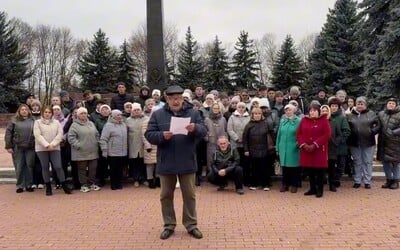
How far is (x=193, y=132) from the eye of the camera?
572cm

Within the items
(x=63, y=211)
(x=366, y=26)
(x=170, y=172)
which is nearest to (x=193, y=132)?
(x=170, y=172)

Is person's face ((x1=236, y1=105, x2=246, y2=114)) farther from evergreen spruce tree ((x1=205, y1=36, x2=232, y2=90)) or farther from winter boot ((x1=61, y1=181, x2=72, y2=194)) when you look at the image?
evergreen spruce tree ((x1=205, y1=36, x2=232, y2=90))

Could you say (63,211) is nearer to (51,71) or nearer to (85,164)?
(85,164)

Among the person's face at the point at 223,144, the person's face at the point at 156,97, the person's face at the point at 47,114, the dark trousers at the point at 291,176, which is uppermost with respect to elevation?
the person's face at the point at 156,97

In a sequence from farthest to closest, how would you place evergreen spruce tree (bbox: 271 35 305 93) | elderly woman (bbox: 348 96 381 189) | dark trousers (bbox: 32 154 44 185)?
1. evergreen spruce tree (bbox: 271 35 305 93)
2. dark trousers (bbox: 32 154 44 185)
3. elderly woman (bbox: 348 96 381 189)

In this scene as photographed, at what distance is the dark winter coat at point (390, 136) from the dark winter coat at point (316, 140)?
153 centimetres

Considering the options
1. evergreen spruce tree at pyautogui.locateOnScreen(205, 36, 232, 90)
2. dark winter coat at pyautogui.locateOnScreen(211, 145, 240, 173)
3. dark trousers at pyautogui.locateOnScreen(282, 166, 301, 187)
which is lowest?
dark trousers at pyautogui.locateOnScreen(282, 166, 301, 187)

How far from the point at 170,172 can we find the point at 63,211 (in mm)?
2733

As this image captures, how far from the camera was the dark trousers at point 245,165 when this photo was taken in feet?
30.6

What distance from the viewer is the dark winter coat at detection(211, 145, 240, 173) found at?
8.83m

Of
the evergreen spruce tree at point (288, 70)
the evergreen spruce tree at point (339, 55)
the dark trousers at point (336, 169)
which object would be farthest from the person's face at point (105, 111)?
the evergreen spruce tree at point (288, 70)

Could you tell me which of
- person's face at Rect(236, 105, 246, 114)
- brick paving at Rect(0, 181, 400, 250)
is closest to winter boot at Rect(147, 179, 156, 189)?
brick paving at Rect(0, 181, 400, 250)

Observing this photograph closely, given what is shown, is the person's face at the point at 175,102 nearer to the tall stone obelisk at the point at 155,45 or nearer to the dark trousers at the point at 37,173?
the dark trousers at the point at 37,173

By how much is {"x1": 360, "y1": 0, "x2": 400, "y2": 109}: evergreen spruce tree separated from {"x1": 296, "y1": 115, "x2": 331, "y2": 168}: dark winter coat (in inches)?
358
